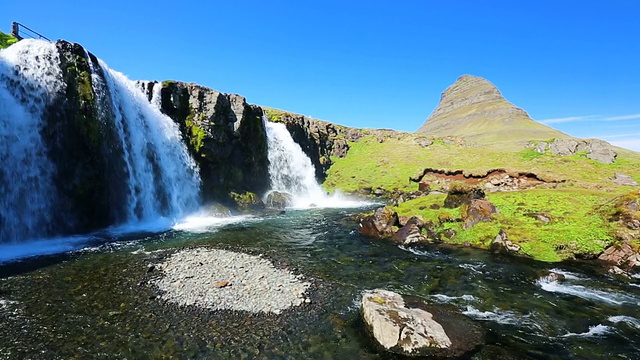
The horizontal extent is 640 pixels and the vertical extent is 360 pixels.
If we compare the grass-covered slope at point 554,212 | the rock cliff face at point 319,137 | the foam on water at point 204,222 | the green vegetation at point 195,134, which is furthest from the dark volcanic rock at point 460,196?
the rock cliff face at point 319,137

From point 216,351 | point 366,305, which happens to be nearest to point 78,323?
point 216,351

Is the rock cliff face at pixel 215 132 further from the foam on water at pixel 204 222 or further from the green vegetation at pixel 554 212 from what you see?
the green vegetation at pixel 554 212

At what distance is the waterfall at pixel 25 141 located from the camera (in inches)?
1070

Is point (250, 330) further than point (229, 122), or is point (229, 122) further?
point (229, 122)

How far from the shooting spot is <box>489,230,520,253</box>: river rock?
22969 millimetres

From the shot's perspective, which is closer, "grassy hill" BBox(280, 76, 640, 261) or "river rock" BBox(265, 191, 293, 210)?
"grassy hill" BBox(280, 76, 640, 261)

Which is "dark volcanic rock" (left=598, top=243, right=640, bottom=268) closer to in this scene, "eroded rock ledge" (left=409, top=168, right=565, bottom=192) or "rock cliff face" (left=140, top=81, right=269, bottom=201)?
"eroded rock ledge" (left=409, top=168, right=565, bottom=192)

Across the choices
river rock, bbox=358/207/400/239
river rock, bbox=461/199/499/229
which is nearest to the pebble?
river rock, bbox=358/207/400/239

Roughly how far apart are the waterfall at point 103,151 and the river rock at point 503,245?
34257 millimetres

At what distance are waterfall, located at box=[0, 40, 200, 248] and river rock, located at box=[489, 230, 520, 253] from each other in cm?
3426

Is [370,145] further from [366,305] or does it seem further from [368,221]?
[366,305]

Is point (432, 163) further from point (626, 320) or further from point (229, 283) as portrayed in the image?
point (229, 283)

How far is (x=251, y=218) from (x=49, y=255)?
2162cm

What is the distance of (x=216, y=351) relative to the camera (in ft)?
39.1
